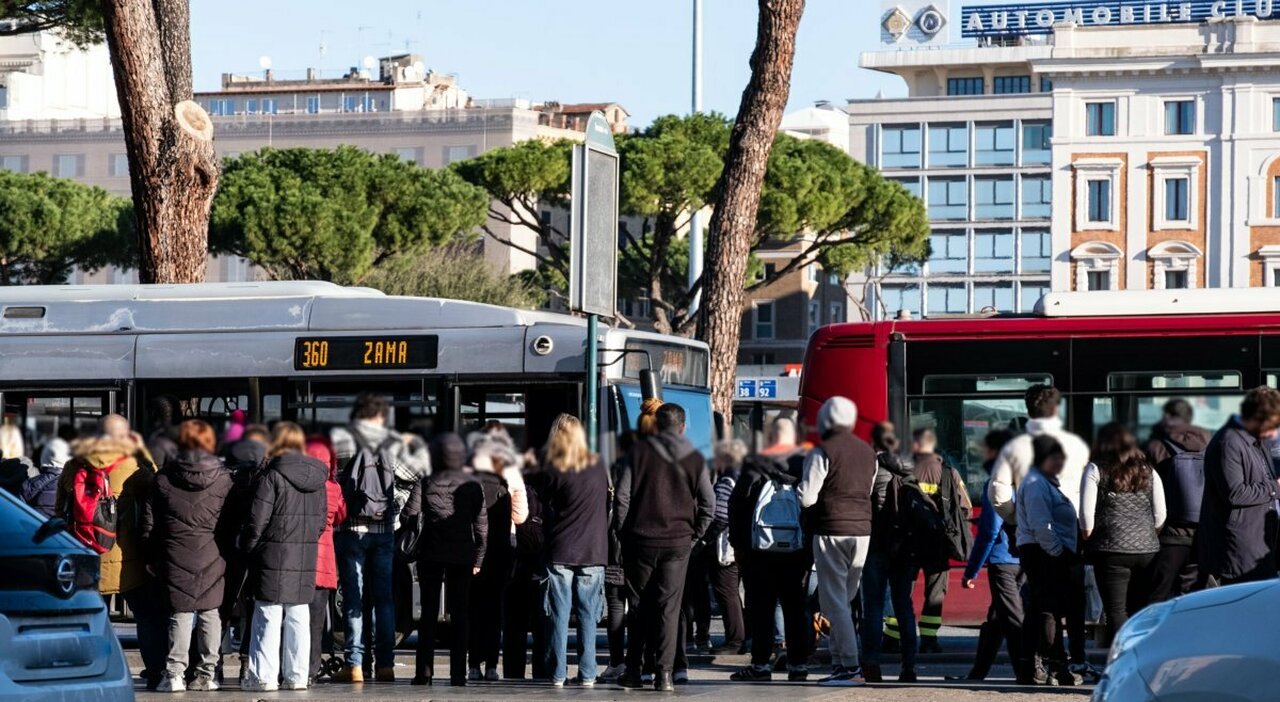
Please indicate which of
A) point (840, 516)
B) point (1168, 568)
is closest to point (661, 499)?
point (840, 516)

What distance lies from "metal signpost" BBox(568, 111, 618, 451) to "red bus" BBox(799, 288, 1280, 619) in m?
2.83

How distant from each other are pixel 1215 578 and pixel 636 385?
5.85m

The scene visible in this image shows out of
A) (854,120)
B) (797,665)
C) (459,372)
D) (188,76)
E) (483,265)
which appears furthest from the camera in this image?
(854,120)

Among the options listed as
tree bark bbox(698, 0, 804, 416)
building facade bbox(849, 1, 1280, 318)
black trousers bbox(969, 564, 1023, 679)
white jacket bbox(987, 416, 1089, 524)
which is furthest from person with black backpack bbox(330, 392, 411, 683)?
building facade bbox(849, 1, 1280, 318)

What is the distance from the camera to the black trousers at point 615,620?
11.7 metres

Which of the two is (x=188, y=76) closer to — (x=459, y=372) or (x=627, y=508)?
(x=459, y=372)

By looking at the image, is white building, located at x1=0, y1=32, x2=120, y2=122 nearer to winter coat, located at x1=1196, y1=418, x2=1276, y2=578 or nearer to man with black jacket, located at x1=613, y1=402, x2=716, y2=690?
man with black jacket, located at x1=613, y1=402, x2=716, y2=690

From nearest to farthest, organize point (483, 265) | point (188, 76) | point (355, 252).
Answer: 1. point (188, 76)
2. point (355, 252)
3. point (483, 265)

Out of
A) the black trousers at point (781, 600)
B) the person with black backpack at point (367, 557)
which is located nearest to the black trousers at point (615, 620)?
the black trousers at point (781, 600)

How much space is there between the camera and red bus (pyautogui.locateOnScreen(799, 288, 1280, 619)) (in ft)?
46.3

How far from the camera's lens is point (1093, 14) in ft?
283

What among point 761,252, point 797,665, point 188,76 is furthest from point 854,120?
point 797,665

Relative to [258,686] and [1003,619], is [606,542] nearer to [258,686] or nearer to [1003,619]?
[258,686]

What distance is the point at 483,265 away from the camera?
6144 centimetres
